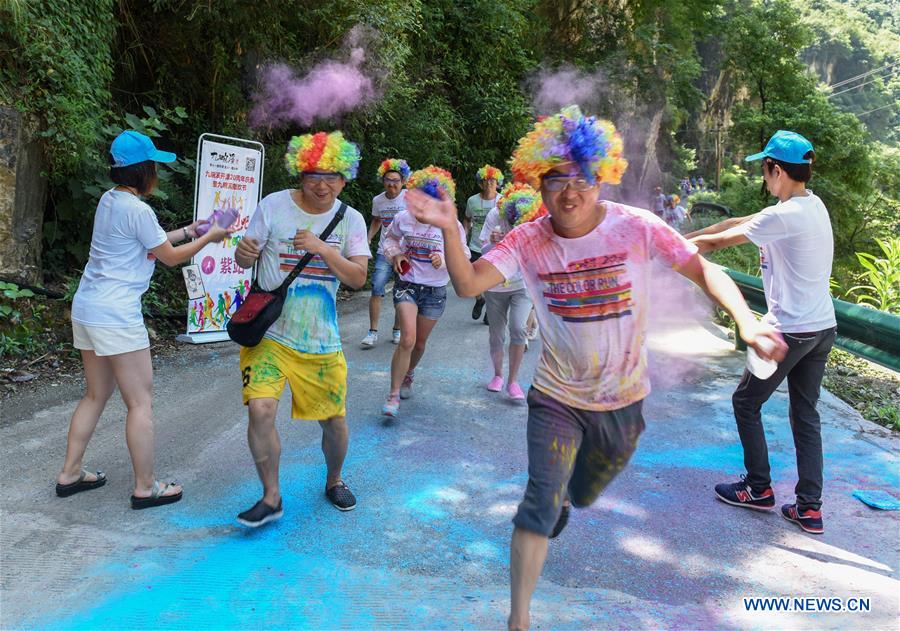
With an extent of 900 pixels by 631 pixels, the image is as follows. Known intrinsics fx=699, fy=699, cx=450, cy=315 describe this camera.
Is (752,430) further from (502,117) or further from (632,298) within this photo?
(502,117)

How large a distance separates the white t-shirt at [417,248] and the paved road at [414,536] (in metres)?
1.09

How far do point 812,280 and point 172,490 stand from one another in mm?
3750

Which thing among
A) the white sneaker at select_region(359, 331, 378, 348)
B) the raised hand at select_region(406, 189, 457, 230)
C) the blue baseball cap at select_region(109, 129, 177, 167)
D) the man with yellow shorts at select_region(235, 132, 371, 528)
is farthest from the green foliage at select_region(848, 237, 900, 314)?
the blue baseball cap at select_region(109, 129, 177, 167)

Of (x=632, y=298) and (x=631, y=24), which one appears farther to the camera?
(x=631, y=24)

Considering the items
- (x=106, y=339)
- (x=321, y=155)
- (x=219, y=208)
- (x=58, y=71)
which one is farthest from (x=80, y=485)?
(x=58, y=71)

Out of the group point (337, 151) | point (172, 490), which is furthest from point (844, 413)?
point (172, 490)

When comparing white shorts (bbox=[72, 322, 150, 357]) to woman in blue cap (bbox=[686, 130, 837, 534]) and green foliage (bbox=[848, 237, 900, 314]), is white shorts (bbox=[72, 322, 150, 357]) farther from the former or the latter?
green foliage (bbox=[848, 237, 900, 314])

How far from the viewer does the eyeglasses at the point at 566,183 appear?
2809mm

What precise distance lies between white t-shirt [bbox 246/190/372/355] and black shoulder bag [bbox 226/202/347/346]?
0.05 metres

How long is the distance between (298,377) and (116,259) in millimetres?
1156

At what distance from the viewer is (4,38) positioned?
6.20 meters

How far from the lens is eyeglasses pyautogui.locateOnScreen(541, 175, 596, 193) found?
281 cm

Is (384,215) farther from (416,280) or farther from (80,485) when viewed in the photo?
(80,485)

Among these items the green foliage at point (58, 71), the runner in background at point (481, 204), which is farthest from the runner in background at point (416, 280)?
the green foliage at point (58, 71)
